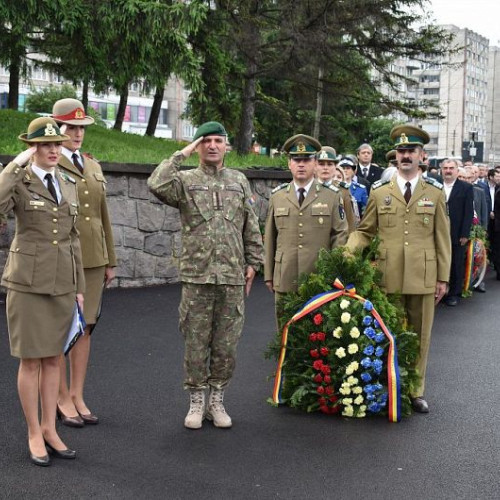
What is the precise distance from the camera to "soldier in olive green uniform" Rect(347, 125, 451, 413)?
244 inches

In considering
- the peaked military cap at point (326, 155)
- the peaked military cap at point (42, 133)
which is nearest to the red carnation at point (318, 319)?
the peaked military cap at point (42, 133)

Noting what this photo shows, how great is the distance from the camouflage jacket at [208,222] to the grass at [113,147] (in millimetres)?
6225

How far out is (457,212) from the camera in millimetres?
11383

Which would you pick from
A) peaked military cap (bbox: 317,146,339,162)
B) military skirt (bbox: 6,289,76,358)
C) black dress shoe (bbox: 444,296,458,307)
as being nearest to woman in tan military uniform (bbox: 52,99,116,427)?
military skirt (bbox: 6,289,76,358)

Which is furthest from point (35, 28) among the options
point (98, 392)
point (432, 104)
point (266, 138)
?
point (266, 138)

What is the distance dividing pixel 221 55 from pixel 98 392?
45.9 feet

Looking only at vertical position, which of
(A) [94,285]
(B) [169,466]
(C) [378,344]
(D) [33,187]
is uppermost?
(D) [33,187]

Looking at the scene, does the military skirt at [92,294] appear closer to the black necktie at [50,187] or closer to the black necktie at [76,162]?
the black necktie at [76,162]

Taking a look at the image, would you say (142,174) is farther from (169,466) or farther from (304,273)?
(169,466)

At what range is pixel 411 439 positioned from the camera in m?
5.45

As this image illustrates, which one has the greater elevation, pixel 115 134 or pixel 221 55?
pixel 221 55

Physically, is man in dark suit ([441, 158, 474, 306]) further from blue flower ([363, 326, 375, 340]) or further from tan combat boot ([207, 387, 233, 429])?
tan combat boot ([207, 387, 233, 429])

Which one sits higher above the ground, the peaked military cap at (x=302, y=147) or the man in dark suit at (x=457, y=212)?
the peaked military cap at (x=302, y=147)

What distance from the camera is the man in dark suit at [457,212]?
1129 centimetres
